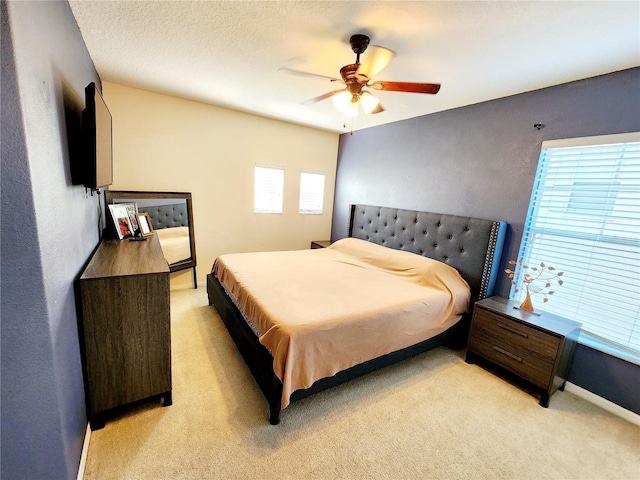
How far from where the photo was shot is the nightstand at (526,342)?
6.39 ft

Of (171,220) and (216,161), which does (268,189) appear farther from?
(171,220)

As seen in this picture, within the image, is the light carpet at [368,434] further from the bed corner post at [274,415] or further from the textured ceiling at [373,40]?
the textured ceiling at [373,40]

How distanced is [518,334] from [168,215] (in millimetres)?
3825

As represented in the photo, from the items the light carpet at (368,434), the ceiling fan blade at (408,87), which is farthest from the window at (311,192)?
the light carpet at (368,434)

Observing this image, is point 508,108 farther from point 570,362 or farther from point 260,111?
point 260,111

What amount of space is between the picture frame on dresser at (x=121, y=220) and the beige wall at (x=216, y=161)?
0.64 meters

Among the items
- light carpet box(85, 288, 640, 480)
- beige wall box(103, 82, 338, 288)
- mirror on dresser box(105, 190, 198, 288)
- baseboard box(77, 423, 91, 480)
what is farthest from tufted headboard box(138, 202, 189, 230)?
baseboard box(77, 423, 91, 480)

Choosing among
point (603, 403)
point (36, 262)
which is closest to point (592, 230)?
point (603, 403)

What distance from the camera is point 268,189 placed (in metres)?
4.12

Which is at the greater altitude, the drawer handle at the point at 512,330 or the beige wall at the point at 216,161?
the beige wall at the point at 216,161

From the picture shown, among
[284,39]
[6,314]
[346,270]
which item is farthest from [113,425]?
[284,39]

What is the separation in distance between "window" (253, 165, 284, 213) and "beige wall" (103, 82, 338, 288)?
9 cm

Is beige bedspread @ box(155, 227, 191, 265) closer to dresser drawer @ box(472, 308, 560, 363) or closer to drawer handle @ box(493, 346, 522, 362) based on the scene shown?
dresser drawer @ box(472, 308, 560, 363)

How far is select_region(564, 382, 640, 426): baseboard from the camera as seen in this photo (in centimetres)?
191
